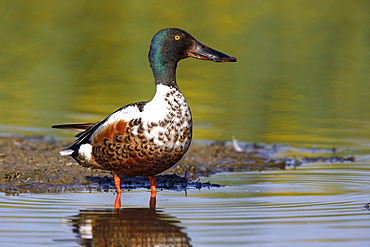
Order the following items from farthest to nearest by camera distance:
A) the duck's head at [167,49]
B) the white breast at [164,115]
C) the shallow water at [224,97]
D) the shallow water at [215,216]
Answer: the duck's head at [167,49], the white breast at [164,115], the shallow water at [224,97], the shallow water at [215,216]

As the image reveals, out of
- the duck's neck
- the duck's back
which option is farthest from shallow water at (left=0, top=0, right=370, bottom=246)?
the duck's neck

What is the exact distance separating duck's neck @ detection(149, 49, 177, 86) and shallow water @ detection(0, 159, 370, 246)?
1.05m

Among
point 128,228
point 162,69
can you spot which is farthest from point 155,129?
point 128,228

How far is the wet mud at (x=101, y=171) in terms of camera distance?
6.87m

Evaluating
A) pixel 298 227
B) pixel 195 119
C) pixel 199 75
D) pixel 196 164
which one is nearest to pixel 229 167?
pixel 196 164

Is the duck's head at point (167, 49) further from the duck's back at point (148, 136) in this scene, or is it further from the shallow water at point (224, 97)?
the shallow water at point (224, 97)

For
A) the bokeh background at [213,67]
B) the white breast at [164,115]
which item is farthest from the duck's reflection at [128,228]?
the bokeh background at [213,67]

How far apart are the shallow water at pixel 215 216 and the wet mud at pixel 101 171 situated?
1.47 feet

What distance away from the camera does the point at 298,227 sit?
490 centimetres

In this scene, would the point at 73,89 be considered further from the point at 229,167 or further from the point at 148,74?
the point at 229,167

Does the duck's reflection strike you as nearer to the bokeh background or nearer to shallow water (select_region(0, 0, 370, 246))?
shallow water (select_region(0, 0, 370, 246))

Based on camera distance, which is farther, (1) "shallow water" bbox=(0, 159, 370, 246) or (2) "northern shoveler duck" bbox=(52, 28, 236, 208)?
(2) "northern shoveler duck" bbox=(52, 28, 236, 208)

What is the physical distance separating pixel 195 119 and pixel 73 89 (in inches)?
125

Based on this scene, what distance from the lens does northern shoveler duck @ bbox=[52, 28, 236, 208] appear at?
233 inches
